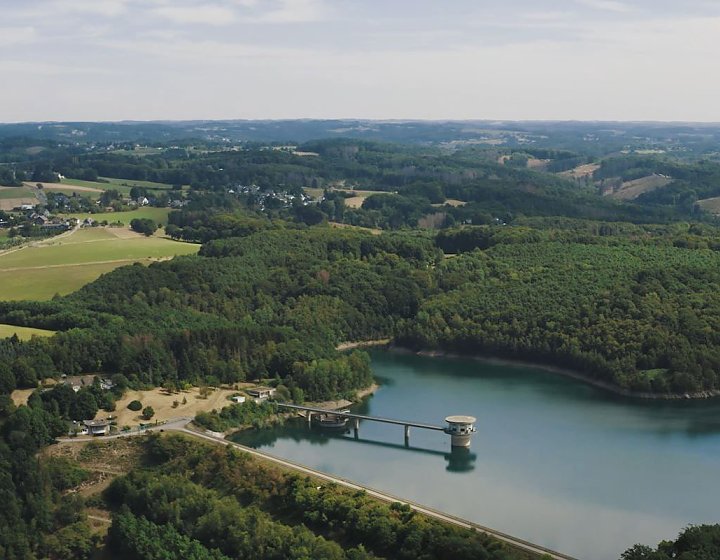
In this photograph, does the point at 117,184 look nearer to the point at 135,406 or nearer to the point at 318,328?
the point at 318,328

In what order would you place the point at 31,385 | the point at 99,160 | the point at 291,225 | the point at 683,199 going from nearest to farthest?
the point at 31,385 → the point at 291,225 → the point at 683,199 → the point at 99,160

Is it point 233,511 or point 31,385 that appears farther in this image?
point 31,385

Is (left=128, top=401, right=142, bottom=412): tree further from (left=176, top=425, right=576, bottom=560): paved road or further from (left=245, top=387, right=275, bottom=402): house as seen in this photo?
(left=245, top=387, right=275, bottom=402): house

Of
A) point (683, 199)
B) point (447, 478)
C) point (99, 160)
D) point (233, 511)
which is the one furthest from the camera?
point (99, 160)

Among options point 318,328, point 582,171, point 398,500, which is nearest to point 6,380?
point 398,500

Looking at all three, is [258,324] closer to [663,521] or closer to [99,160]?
[663,521]

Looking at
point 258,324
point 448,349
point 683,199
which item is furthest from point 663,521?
point 683,199

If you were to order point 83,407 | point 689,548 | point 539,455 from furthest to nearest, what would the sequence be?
point 83,407, point 539,455, point 689,548
